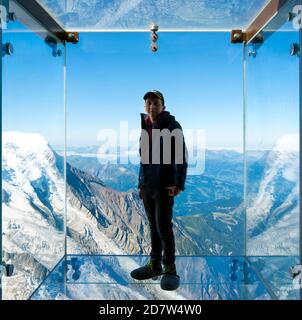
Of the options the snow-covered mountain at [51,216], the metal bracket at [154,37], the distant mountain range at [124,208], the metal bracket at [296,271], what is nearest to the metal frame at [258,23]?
the metal bracket at [154,37]

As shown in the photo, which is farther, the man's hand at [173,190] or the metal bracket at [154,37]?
the metal bracket at [154,37]

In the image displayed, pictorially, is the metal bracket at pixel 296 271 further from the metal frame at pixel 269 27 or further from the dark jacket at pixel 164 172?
the dark jacket at pixel 164 172

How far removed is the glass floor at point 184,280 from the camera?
2395 millimetres

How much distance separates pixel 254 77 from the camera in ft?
9.97

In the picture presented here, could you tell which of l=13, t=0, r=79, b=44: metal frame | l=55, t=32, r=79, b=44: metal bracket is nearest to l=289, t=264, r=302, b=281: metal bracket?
l=13, t=0, r=79, b=44: metal frame

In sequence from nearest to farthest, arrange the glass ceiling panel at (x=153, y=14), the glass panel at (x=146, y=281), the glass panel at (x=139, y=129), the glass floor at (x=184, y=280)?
1. the glass floor at (x=184, y=280)
2. the glass panel at (x=146, y=281)
3. the glass ceiling panel at (x=153, y=14)
4. the glass panel at (x=139, y=129)

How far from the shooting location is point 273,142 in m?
2.61

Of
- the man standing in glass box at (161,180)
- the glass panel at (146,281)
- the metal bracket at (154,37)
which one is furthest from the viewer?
the metal bracket at (154,37)

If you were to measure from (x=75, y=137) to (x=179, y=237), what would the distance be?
3.83ft

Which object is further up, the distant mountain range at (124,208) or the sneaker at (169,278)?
the distant mountain range at (124,208)
